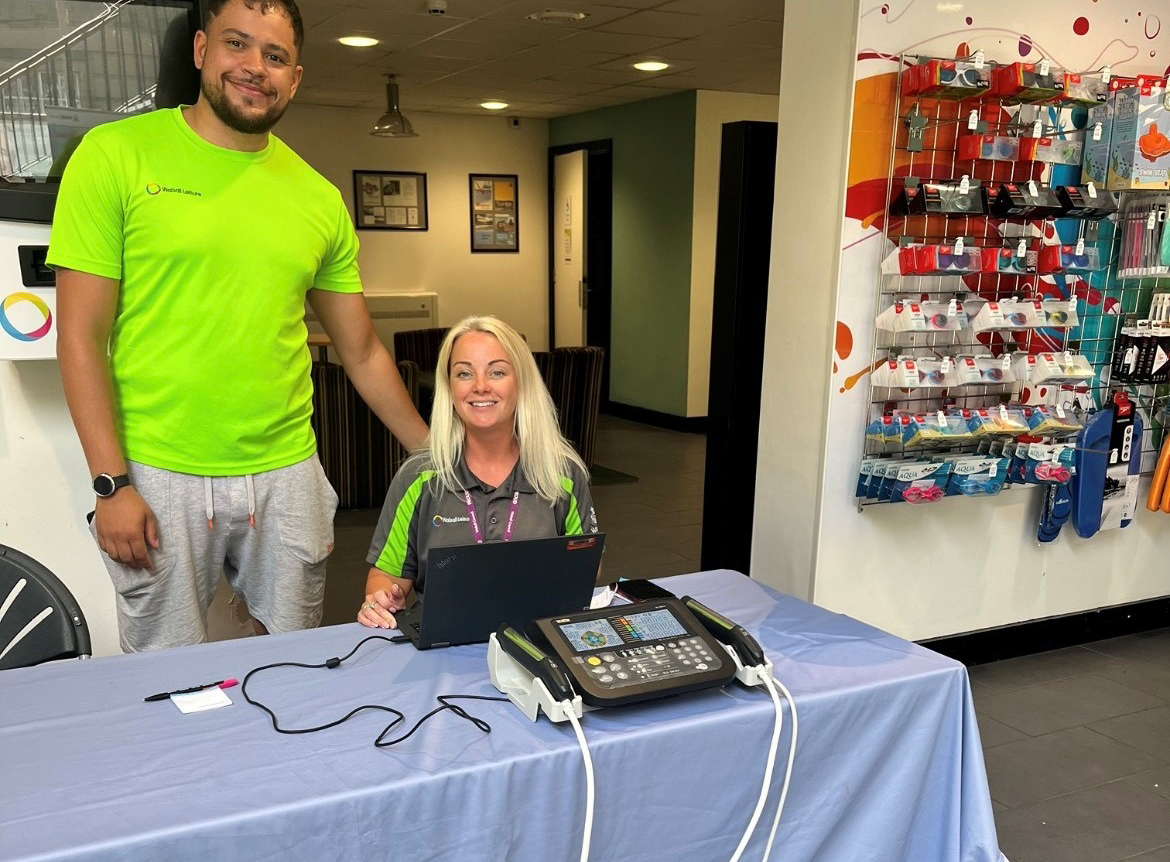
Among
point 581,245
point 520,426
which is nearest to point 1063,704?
point 520,426

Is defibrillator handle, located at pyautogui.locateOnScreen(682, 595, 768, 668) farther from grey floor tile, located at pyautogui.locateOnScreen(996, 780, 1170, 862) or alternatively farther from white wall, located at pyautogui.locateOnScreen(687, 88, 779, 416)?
white wall, located at pyautogui.locateOnScreen(687, 88, 779, 416)

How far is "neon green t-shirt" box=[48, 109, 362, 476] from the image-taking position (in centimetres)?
187

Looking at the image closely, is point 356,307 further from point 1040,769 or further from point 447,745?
point 1040,769

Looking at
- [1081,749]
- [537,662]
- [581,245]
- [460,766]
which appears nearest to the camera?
[460,766]

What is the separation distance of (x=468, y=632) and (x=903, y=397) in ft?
6.30

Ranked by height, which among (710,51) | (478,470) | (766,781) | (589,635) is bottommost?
(766,781)

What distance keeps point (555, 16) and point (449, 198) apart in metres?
4.25

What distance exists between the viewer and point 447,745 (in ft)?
4.47

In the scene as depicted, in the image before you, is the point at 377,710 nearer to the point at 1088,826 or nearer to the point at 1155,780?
the point at 1088,826

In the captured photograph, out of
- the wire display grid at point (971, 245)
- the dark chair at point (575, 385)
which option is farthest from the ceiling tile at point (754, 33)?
the wire display grid at point (971, 245)

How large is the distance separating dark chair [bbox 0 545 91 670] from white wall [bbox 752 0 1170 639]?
217 cm

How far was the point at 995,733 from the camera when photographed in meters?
2.98

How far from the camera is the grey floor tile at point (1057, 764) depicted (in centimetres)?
267

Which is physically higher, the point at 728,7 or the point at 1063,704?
the point at 728,7
